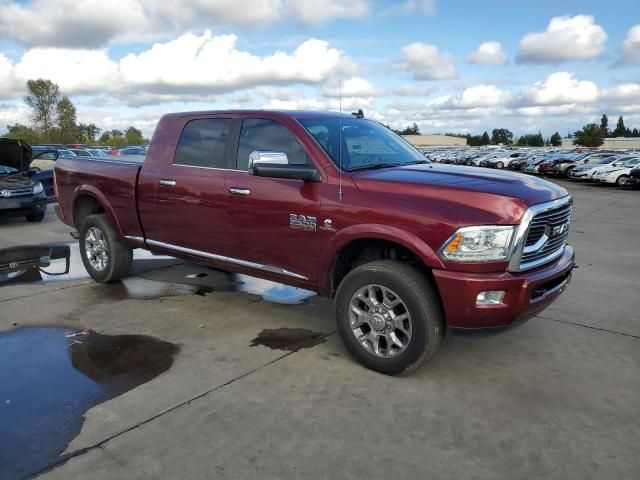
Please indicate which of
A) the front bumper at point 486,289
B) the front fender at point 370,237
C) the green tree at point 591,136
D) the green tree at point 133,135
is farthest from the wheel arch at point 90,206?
the green tree at point 591,136

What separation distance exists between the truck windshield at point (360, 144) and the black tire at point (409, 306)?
90 cm

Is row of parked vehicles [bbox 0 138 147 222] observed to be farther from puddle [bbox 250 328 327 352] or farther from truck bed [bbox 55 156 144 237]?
puddle [bbox 250 328 327 352]

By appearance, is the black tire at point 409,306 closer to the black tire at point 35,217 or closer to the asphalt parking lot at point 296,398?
the asphalt parking lot at point 296,398

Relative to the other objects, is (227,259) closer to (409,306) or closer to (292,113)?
(292,113)

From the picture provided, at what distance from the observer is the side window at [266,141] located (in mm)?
4371

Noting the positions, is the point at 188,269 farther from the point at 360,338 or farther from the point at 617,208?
the point at 617,208

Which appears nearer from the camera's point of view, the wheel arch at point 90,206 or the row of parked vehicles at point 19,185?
the wheel arch at point 90,206

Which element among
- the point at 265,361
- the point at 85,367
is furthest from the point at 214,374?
the point at 85,367

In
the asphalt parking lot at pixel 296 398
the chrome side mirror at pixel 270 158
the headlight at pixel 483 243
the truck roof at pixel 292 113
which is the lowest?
the asphalt parking lot at pixel 296 398

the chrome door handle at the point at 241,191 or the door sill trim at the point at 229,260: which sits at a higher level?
the chrome door handle at the point at 241,191

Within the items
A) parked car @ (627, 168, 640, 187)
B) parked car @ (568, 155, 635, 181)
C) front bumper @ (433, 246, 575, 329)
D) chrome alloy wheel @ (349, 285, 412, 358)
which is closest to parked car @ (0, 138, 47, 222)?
chrome alloy wheel @ (349, 285, 412, 358)

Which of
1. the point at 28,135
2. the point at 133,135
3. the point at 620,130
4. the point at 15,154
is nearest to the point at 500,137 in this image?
the point at 620,130

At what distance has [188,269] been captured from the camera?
7.05 m

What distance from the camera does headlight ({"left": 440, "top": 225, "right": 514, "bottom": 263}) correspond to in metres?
3.40
